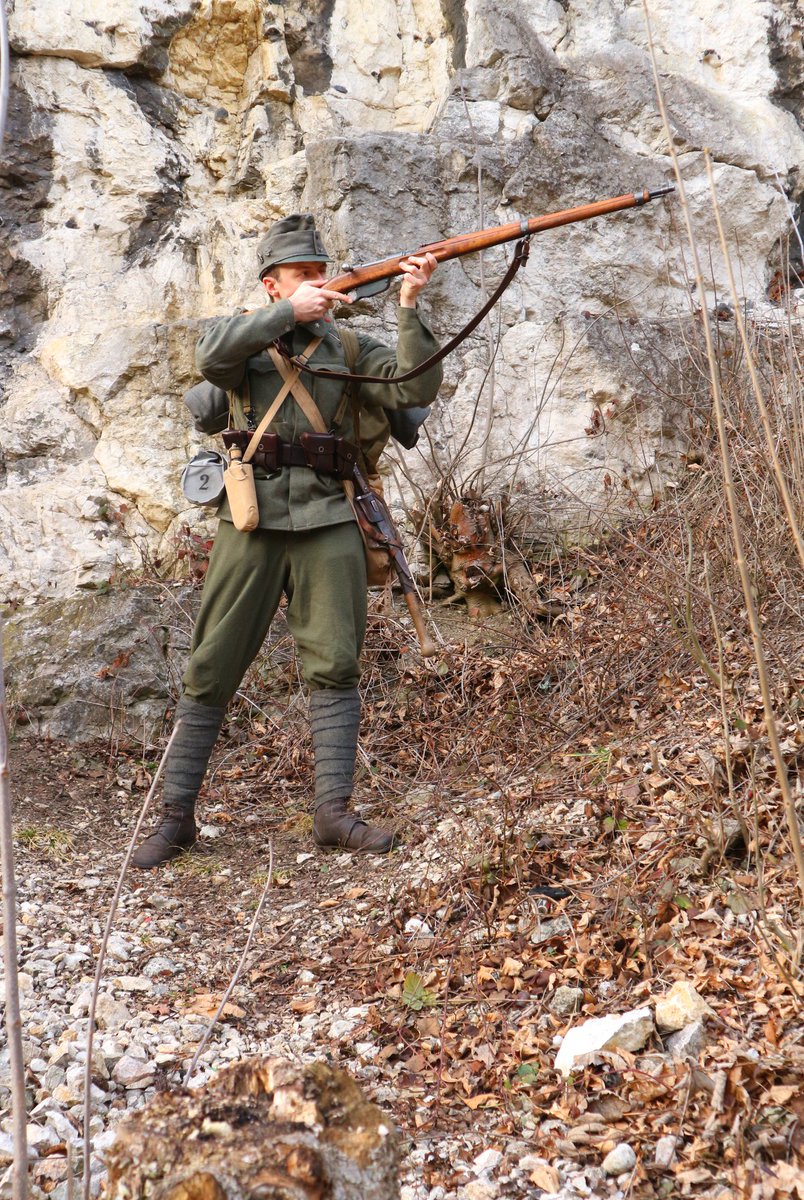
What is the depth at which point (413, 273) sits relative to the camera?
4.05 metres

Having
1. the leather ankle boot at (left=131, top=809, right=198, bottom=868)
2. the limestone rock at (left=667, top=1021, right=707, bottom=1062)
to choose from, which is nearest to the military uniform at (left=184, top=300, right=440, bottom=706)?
the leather ankle boot at (left=131, top=809, right=198, bottom=868)

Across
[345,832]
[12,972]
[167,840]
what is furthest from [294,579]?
[12,972]

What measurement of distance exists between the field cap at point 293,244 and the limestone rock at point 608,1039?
3.00m

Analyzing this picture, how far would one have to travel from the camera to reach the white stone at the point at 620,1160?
213cm

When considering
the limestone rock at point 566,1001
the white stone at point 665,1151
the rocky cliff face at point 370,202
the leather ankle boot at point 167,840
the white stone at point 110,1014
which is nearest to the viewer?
the white stone at point 665,1151

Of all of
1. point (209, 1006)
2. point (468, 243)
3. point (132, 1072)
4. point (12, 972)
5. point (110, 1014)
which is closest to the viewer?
point (12, 972)

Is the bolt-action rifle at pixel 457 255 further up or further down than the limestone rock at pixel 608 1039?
Answer: further up

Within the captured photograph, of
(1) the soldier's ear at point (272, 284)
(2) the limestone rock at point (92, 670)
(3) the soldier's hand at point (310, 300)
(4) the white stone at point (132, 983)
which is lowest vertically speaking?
(4) the white stone at point (132, 983)

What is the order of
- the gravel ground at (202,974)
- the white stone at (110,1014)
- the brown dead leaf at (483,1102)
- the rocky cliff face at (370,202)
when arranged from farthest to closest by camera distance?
1. the rocky cliff face at (370,202)
2. the white stone at (110,1014)
3. the brown dead leaf at (483,1102)
4. the gravel ground at (202,974)

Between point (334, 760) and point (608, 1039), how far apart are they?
6.42 feet

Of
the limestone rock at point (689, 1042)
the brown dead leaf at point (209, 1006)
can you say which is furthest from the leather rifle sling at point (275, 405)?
the limestone rock at point (689, 1042)

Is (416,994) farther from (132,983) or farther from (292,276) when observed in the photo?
(292,276)

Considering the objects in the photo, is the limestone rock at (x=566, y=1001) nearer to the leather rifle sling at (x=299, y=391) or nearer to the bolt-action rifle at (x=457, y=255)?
the bolt-action rifle at (x=457, y=255)

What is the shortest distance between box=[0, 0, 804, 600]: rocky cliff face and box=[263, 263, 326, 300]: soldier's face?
6.26 feet
